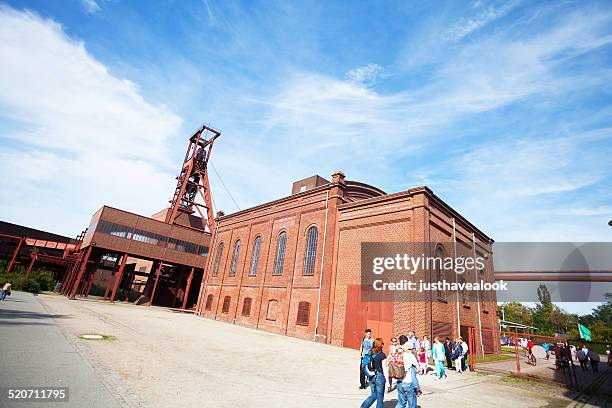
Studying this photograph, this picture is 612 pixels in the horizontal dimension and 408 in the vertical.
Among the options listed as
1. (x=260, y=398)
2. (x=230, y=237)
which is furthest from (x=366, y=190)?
(x=260, y=398)

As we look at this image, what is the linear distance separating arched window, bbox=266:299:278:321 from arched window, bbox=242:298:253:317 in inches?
97.0

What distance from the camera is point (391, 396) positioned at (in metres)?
7.79

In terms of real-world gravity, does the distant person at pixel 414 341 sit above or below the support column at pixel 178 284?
below

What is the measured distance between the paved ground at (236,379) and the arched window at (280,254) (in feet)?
33.5

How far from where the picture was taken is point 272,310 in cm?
2200

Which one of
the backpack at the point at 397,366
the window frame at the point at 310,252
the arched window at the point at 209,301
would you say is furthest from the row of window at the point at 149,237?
the backpack at the point at 397,366

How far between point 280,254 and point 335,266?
5.93 metres

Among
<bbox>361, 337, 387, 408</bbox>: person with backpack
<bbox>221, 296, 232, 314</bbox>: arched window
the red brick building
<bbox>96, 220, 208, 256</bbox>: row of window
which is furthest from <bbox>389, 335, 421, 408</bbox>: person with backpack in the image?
<bbox>96, 220, 208, 256</bbox>: row of window

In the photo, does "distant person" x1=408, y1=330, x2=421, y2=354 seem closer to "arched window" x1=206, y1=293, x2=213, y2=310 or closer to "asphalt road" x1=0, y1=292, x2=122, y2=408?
"asphalt road" x1=0, y1=292, x2=122, y2=408

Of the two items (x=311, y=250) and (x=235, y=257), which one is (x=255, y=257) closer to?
(x=235, y=257)

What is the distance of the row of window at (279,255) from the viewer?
20.7m

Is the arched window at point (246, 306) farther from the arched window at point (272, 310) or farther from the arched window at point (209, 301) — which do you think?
the arched window at point (209, 301)

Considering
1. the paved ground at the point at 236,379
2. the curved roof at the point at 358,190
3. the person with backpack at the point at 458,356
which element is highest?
the curved roof at the point at 358,190

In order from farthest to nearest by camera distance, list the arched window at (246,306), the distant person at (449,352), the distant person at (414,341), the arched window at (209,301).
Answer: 1. the arched window at (209,301)
2. the arched window at (246,306)
3. the distant person at (449,352)
4. the distant person at (414,341)
